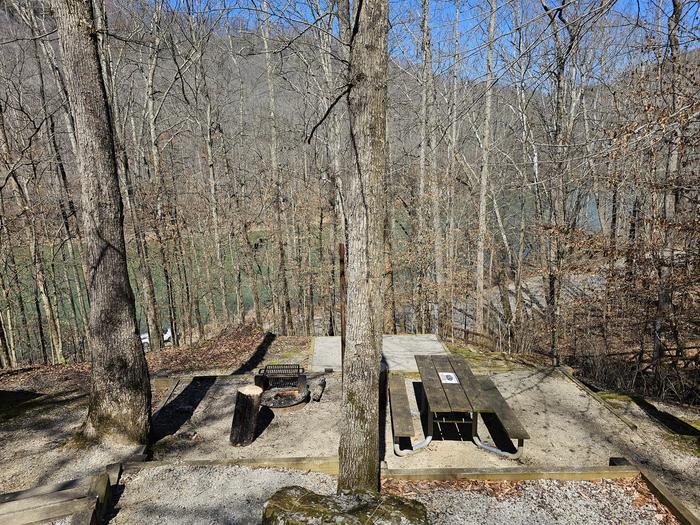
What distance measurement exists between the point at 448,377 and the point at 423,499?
1662 millimetres

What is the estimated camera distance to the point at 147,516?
325 cm

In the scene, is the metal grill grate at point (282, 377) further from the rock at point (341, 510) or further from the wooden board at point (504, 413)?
the rock at point (341, 510)

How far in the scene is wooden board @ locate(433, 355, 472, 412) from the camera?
4188mm

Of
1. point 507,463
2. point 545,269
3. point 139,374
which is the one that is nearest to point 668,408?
point 507,463

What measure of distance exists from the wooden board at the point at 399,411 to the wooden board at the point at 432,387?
36 cm

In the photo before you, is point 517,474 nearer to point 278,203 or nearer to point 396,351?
point 396,351

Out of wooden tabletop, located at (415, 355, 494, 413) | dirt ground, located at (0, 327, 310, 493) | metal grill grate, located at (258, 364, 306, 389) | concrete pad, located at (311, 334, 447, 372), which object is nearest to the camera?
dirt ground, located at (0, 327, 310, 493)

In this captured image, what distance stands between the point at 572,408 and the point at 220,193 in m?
13.9

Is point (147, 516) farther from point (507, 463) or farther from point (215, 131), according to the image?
point (215, 131)

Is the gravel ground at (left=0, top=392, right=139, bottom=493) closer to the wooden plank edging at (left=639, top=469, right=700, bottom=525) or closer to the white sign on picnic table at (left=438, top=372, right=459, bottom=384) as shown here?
the white sign on picnic table at (left=438, top=372, right=459, bottom=384)

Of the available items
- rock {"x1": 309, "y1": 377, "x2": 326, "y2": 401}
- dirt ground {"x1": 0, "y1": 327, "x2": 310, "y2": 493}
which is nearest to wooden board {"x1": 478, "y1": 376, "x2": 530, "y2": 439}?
rock {"x1": 309, "y1": 377, "x2": 326, "y2": 401}

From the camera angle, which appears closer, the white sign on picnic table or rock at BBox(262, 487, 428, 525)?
rock at BBox(262, 487, 428, 525)

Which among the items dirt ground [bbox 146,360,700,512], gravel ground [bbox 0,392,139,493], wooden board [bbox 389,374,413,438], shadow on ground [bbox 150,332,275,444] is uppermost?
gravel ground [bbox 0,392,139,493]

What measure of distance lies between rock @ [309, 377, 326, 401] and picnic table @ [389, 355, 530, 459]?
99cm
